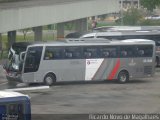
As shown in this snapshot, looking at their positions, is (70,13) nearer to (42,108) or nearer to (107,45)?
(107,45)

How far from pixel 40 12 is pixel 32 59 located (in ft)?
39.3

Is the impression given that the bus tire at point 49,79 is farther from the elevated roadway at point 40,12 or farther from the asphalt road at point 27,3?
the asphalt road at point 27,3

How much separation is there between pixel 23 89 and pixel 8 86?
1.87 meters

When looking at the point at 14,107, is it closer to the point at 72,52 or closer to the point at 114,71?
the point at 72,52

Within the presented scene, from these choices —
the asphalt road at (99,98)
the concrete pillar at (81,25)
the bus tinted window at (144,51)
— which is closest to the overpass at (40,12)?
the concrete pillar at (81,25)

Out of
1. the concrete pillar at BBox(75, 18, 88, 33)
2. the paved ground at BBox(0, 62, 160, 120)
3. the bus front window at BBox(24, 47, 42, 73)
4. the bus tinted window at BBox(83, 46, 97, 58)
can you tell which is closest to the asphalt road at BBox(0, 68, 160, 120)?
the paved ground at BBox(0, 62, 160, 120)

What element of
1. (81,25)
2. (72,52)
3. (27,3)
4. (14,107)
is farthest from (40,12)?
(14,107)

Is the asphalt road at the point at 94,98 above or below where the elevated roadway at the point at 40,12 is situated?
below

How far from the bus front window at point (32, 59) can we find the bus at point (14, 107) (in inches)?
603

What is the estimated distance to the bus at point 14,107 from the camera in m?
16.8

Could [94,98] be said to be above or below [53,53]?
below

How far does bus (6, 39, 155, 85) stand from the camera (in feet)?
107

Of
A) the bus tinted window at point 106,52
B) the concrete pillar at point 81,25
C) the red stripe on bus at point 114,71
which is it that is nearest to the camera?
the bus tinted window at point 106,52

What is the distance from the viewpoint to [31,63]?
107ft
